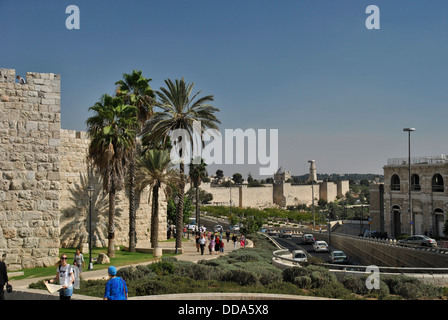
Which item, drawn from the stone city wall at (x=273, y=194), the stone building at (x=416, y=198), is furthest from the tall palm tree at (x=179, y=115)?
the stone city wall at (x=273, y=194)

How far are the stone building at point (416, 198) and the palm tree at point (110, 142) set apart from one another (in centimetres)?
Result: 2626

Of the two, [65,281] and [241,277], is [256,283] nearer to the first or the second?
[241,277]

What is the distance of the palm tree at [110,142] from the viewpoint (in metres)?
20.8

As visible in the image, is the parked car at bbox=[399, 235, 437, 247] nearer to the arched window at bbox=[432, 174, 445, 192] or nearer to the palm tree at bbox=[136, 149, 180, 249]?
the arched window at bbox=[432, 174, 445, 192]

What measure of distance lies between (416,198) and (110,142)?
35.7 m

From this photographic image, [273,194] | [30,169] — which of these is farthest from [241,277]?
[273,194]

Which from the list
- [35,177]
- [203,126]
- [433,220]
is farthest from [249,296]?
[433,220]

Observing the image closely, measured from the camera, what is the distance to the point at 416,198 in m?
45.5

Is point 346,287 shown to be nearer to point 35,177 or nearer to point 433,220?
point 35,177

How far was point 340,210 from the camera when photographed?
97625 mm

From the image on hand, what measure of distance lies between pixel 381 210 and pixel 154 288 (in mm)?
50126

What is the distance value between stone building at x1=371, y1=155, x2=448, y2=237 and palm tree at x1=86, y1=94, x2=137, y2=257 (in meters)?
26.3

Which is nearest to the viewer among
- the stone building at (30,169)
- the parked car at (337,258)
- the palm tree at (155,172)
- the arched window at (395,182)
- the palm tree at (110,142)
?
the stone building at (30,169)

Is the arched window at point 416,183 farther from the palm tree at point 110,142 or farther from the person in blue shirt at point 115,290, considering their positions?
the person in blue shirt at point 115,290
